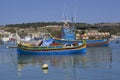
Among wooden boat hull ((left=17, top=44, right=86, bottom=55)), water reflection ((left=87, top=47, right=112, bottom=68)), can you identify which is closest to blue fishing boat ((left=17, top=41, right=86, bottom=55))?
wooden boat hull ((left=17, top=44, right=86, bottom=55))

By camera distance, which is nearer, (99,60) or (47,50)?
(99,60)

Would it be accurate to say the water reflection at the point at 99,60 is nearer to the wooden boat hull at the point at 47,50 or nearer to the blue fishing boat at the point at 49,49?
the wooden boat hull at the point at 47,50

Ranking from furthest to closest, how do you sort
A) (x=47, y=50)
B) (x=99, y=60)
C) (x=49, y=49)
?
(x=47, y=50) → (x=49, y=49) → (x=99, y=60)

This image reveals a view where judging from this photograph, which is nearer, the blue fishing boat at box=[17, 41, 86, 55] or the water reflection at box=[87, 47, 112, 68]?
the water reflection at box=[87, 47, 112, 68]

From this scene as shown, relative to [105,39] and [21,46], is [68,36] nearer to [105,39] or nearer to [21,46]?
[105,39]

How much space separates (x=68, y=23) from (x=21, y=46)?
31.9 metres

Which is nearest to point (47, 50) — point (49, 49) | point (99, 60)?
point (49, 49)

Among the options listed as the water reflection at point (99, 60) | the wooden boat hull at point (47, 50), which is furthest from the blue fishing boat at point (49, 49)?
the water reflection at point (99, 60)

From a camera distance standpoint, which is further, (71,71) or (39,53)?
(39,53)

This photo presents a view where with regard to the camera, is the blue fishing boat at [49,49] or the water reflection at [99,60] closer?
the water reflection at [99,60]

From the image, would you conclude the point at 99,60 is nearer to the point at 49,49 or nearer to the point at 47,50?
the point at 49,49

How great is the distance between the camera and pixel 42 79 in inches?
1213

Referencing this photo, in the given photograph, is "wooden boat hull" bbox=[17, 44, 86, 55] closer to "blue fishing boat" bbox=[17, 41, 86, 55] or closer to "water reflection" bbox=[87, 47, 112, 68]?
"blue fishing boat" bbox=[17, 41, 86, 55]

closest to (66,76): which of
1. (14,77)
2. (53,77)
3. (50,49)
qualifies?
(53,77)
